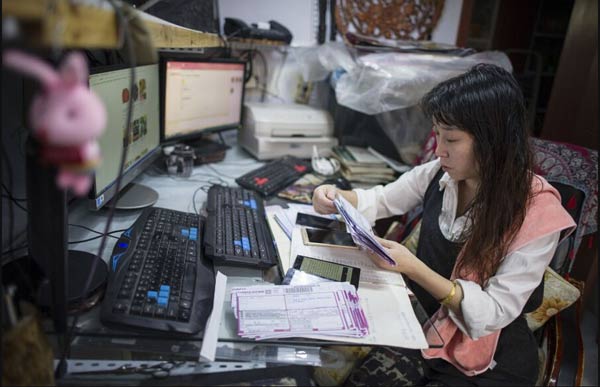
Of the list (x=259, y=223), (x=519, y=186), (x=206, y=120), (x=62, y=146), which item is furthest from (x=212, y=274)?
(x=206, y=120)

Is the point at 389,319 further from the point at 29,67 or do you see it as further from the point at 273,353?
the point at 29,67

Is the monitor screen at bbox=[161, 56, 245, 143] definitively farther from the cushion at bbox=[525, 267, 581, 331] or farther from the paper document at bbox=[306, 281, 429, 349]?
the cushion at bbox=[525, 267, 581, 331]

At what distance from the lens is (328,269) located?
1008 mm

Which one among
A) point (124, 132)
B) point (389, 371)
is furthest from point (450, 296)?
point (124, 132)

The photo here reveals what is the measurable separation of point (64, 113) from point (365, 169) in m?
1.46

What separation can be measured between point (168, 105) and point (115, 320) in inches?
39.7

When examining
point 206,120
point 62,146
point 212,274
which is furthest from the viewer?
point 206,120

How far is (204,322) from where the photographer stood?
0.78 metres

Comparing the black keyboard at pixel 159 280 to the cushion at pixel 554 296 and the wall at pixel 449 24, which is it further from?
the wall at pixel 449 24

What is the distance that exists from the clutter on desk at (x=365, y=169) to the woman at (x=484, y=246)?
0.61 m

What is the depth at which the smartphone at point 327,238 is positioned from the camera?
44.8 inches

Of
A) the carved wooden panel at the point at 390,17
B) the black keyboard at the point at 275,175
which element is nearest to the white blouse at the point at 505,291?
the black keyboard at the point at 275,175

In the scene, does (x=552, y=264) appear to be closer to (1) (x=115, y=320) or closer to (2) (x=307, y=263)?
(2) (x=307, y=263)

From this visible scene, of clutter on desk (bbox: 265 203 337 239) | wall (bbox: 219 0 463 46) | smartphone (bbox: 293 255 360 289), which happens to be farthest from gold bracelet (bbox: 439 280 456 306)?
wall (bbox: 219 0 463 46)
